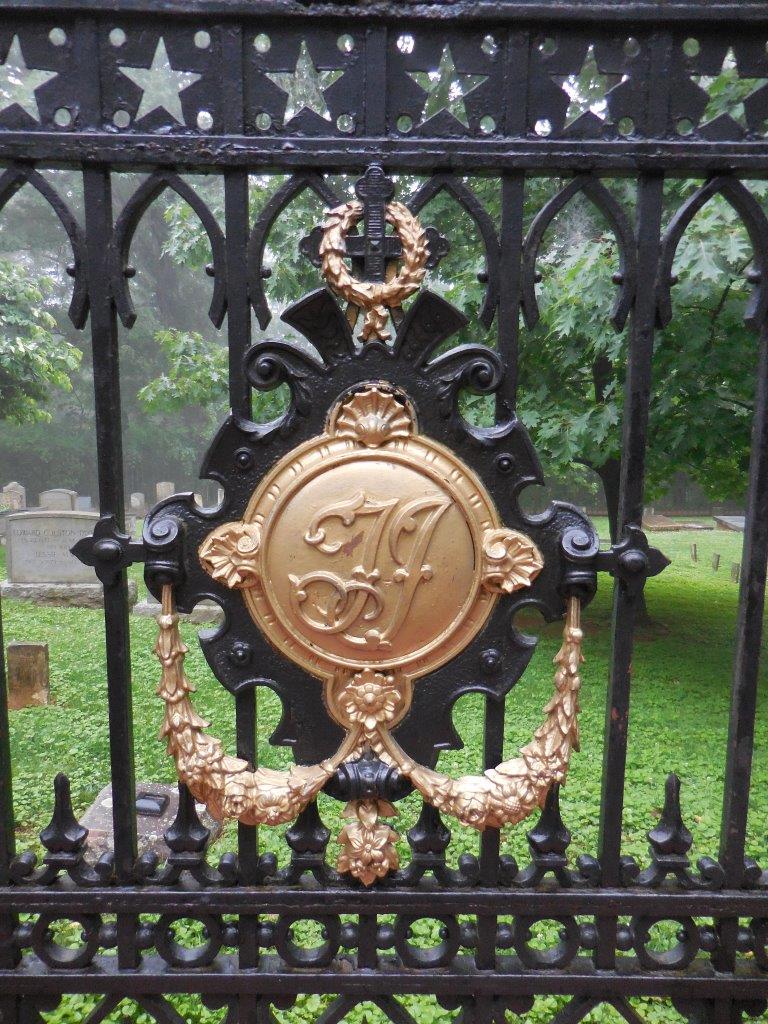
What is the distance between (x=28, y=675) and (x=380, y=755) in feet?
15.6

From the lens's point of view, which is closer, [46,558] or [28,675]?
[28,675]

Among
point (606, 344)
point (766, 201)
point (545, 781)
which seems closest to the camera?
point (545, 781)

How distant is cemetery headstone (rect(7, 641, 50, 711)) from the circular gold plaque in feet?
14.8

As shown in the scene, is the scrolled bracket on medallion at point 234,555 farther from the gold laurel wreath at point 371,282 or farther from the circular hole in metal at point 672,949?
the circular hole in metal at point 672,949

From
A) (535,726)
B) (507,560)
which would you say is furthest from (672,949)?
(535,726)

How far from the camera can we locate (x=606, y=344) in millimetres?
4238

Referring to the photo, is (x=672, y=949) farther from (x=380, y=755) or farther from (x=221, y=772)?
(x=221, y=772)

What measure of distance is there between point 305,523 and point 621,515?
768 millimetres

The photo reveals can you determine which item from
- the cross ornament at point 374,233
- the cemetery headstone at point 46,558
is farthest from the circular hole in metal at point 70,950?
the cemetery headstone at point 46,558

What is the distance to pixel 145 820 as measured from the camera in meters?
3.31

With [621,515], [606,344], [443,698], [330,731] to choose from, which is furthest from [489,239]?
[606,344]

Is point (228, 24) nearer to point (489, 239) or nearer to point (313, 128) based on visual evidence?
point (313, 128)

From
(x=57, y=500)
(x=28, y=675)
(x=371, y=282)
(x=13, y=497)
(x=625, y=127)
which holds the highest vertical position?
(x=625, y=127)

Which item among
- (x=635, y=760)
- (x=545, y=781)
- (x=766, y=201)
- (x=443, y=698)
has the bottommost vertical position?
(x=635, y=760)
